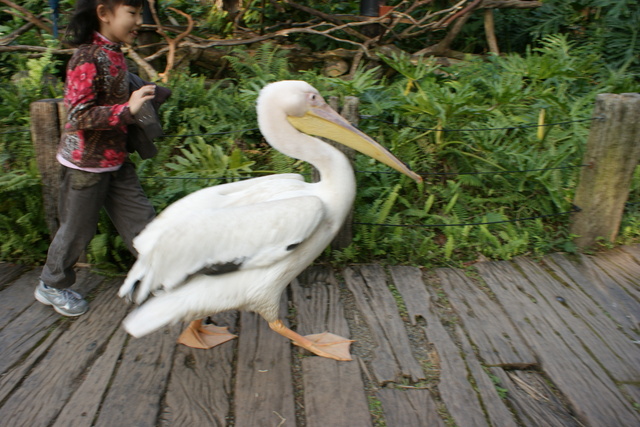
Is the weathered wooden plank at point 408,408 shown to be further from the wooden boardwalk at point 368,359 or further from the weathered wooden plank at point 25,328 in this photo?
the weathered wooden plank at point 25,328

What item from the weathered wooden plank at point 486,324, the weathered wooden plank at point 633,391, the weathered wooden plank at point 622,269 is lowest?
the weathered wooden plank at point 486,324

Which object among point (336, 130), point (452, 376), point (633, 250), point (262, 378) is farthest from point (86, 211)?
point (633, 250)

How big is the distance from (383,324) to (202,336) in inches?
38.4

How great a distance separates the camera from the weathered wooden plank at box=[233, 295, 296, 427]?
6.77 feet

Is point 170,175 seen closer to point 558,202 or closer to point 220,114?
point 220,114

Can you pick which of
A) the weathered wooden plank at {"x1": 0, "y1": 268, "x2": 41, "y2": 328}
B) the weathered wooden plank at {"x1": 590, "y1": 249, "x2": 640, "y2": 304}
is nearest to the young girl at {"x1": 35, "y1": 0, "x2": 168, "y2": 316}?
the weathered wooden plank at {"x1": 0, "y1": 268, "x2": 41, "y2": 328}

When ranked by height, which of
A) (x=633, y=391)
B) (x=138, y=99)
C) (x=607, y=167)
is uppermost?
(x=138, y=99)

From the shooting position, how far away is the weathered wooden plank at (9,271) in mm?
3052

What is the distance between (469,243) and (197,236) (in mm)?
2056

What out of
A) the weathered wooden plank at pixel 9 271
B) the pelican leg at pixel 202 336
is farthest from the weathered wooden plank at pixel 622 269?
the weathered wooden plank at pixel 9 271

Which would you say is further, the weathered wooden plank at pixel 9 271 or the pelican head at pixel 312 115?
Answer: the weathered wooden plank at pixel 9 271

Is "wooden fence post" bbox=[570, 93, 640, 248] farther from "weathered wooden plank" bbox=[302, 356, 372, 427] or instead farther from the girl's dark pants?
the girl's dark pants

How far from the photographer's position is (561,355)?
2410 millimetres

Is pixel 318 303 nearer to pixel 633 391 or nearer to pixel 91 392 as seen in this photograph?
pixel 91 392
